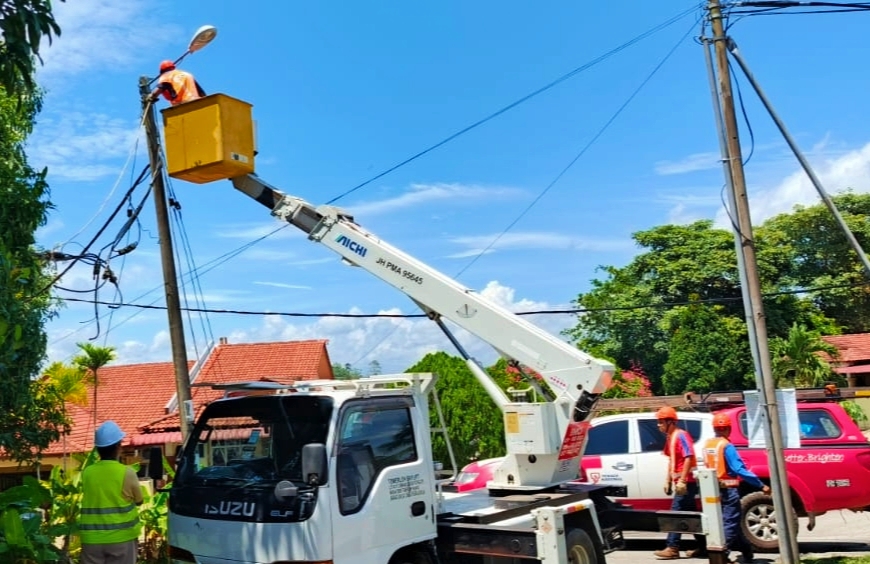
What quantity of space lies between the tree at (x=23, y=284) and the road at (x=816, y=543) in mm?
6976

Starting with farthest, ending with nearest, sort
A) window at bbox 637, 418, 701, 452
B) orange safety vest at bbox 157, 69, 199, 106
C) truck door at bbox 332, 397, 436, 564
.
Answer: window at bbox 637, 418, 701, 452 → orange safety vest at bbox 157, 69, 199, 106 → truck door at bbox 332, 397, 436, 564

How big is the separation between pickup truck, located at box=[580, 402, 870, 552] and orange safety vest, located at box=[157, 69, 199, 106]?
615 cm

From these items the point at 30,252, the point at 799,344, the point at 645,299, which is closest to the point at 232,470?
the point at 30,252

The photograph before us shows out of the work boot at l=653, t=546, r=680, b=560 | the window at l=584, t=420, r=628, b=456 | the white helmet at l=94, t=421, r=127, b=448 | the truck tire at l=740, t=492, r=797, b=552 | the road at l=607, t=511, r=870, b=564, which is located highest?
the white helmet at l=94, t=421, r=127, b=448

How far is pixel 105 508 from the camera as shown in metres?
6.45

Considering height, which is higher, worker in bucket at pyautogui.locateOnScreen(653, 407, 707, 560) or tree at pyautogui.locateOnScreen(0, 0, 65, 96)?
tree at pyautogui.locateOnScreen(0, 0, 65, 96)

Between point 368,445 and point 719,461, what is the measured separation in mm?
4468

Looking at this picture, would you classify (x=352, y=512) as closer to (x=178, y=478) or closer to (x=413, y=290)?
(x=178, y=478)

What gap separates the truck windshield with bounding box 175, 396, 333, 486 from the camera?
250 inches

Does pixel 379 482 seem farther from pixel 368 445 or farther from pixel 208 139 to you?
pixel 208 139

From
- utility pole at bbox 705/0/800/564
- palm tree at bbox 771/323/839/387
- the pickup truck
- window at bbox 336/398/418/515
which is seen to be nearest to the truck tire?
the pickup truck

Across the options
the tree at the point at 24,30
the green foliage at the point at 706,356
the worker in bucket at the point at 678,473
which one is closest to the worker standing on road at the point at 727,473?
the worker in bucket at the point at 678,473

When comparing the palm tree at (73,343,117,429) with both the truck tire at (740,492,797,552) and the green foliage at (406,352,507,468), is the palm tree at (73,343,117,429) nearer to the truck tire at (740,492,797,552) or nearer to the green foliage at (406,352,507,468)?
the green foliage at (406,352,507,468)

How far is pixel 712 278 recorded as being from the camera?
120 ft
